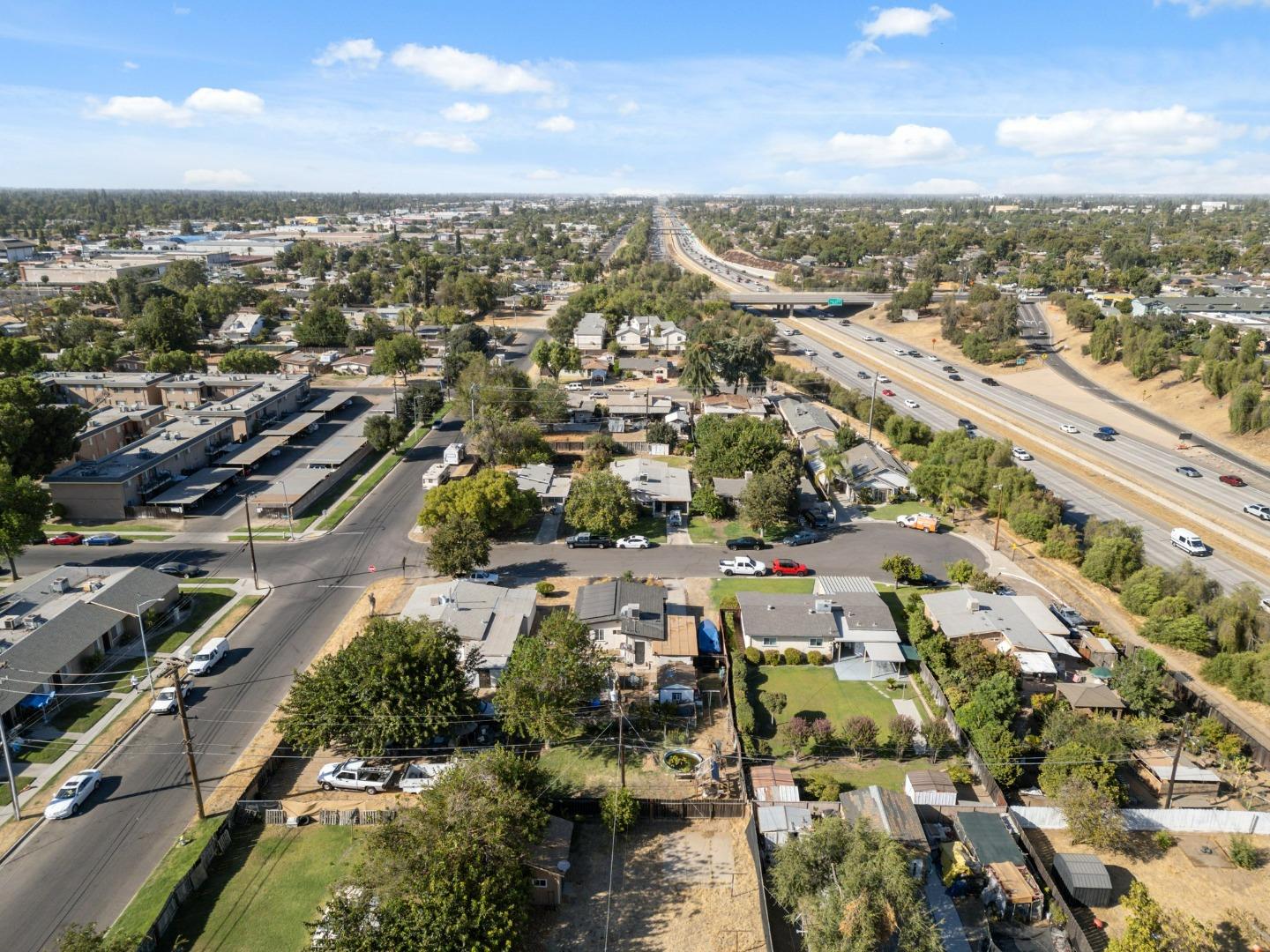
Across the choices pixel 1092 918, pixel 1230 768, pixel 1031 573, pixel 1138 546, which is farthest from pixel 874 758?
pixel 1138 546

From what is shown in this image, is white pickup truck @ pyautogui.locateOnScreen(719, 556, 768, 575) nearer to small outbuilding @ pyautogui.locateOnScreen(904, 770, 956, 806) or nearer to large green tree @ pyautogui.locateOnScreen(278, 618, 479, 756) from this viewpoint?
small outbuilding @ pyautogui.locateOnScreen(904, 770, 956, 806)

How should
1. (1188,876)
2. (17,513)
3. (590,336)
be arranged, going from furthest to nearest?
1. (590,336)
2. (17,513)
3. (1188,876)

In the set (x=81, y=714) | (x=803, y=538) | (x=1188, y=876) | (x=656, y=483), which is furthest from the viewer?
(x=656, y=483)

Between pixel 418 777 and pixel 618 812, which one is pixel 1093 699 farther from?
pixel 418 777

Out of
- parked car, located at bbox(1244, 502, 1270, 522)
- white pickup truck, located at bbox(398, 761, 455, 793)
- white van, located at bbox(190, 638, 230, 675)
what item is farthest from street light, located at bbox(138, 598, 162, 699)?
parked car, located at bbox(1244, 502, 1270, 522)

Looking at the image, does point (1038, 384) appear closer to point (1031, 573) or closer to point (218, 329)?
point (1031, 573)

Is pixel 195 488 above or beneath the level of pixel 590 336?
beneath

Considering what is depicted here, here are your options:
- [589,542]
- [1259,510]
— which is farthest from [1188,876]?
[1259,510]
